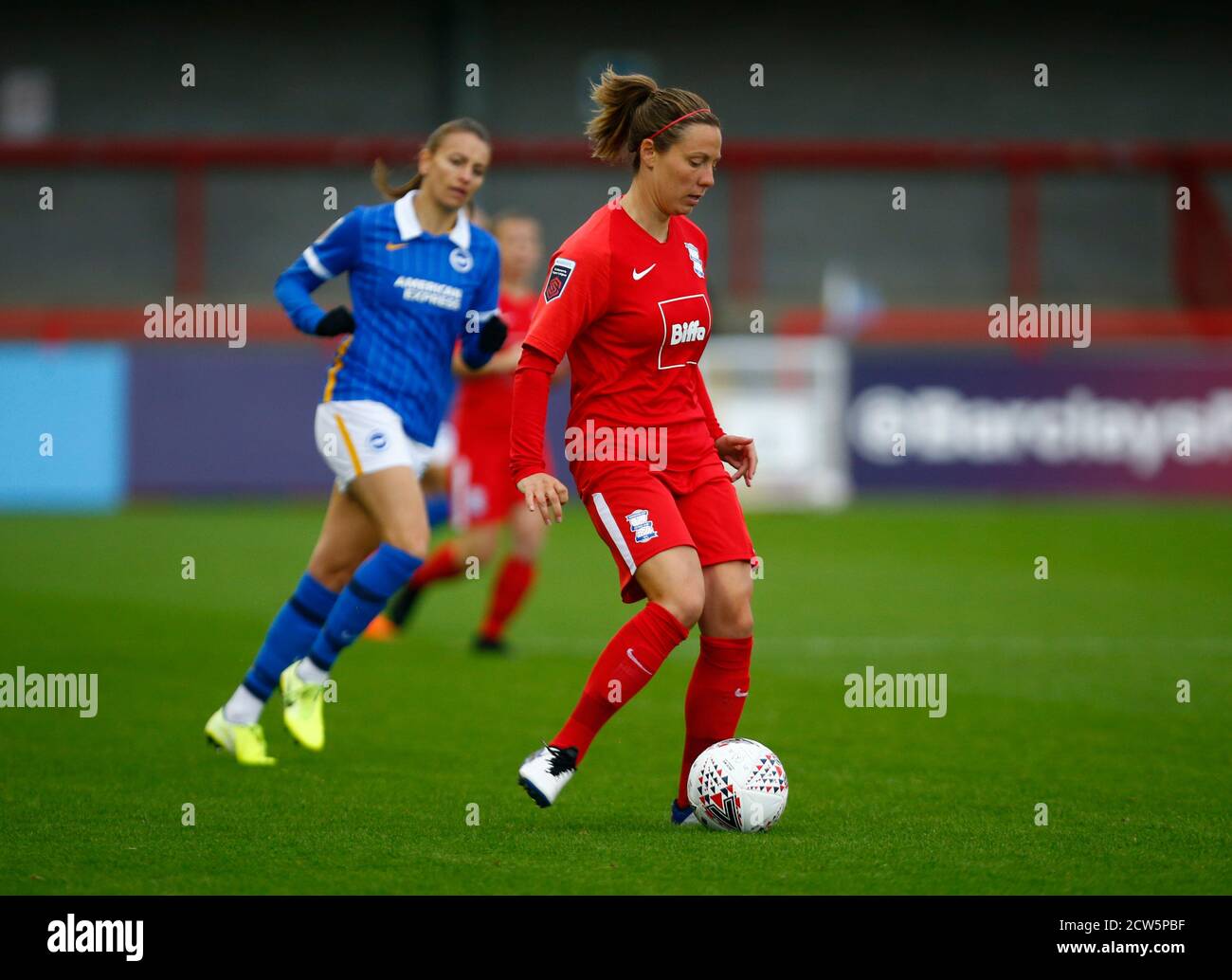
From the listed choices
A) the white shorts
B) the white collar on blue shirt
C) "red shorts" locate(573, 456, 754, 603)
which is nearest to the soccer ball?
"red shorts" locate(573, 456, 754, 603)

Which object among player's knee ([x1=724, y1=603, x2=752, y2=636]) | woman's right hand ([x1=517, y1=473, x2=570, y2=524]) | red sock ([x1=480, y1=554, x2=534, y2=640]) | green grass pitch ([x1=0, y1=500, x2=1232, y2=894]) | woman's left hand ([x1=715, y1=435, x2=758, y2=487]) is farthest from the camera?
red sock ([x1=480, y1=554, x2=534, y2=640])

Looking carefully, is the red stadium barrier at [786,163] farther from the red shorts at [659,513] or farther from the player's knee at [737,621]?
the player's knee at [737,621]

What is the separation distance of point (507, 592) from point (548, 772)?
14.7 feet

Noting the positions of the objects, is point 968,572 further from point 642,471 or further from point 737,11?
point 737,11

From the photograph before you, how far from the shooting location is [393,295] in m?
6.67

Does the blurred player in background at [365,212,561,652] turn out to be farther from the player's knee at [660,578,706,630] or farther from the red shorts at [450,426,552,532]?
the player's knee at [660,578,706,630]

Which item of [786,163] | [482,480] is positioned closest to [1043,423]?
[786,163]

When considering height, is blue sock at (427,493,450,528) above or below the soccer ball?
above

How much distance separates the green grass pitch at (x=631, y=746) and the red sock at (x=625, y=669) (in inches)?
12.1

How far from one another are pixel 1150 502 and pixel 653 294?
14.9m

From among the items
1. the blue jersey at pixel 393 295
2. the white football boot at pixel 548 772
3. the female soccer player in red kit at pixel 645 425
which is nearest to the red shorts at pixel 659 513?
the female soccer player in red kit at pixel 645 425

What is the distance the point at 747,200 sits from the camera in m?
27.2

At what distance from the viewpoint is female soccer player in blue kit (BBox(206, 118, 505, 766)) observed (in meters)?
6.53

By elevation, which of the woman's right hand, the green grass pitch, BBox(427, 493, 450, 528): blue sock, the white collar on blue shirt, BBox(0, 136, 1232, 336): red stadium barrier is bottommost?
the green grass pitch
